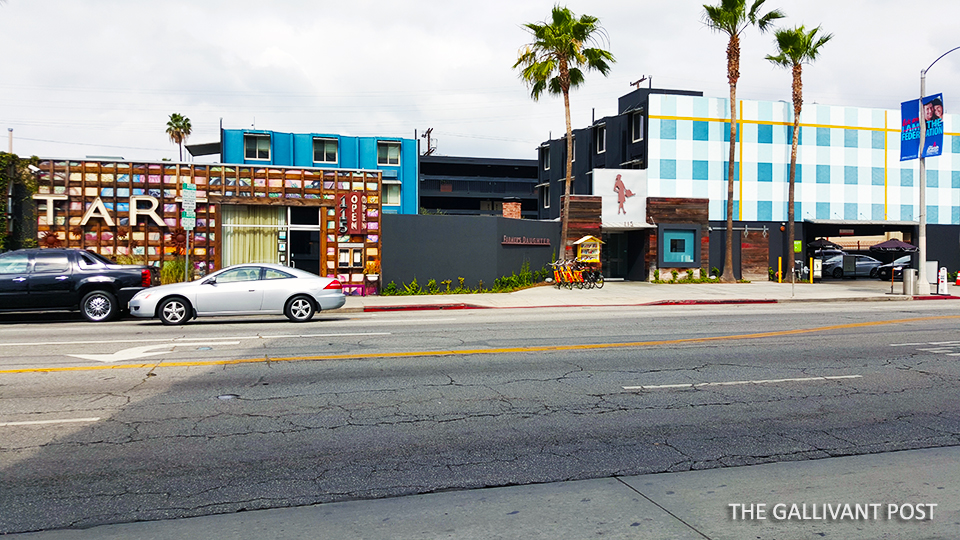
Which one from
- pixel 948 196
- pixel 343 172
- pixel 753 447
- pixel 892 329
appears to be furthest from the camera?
pixel 948 196

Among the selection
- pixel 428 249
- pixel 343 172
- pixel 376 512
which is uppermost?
pixel 343 172

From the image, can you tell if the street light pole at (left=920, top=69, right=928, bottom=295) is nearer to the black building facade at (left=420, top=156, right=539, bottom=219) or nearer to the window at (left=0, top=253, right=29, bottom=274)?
the window at (left=0, top=253, right=29, bottom=274)

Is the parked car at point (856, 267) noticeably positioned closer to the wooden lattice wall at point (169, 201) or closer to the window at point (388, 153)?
the wooden lattice wall at point (169, 201)

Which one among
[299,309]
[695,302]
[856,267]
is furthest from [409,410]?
[856,267]

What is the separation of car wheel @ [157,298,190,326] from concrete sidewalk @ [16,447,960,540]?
37.6 feet

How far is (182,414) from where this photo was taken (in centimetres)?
722

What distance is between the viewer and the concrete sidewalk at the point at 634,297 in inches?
840

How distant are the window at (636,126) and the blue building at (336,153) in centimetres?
1875

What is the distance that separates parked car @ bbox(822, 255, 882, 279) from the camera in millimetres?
39750

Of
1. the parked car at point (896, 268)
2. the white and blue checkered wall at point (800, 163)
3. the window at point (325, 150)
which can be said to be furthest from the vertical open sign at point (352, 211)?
the parked car at point (896, 268)

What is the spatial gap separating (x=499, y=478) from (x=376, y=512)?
110 centimetres

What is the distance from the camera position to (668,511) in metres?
4.72

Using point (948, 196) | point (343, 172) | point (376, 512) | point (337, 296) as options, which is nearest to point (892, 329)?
point (337, 296)

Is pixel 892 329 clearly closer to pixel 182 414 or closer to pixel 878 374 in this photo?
pixel 878 374
